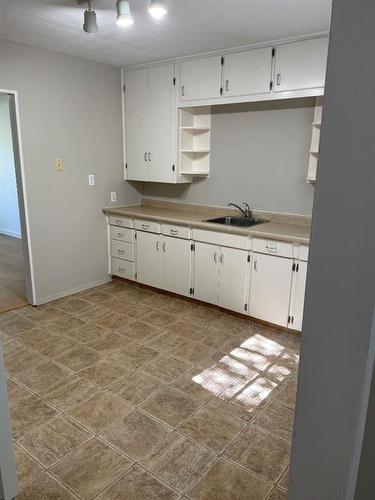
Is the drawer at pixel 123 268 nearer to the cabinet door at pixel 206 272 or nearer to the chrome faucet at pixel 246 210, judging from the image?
the cabinet door at pixel 206 272

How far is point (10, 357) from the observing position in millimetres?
2854

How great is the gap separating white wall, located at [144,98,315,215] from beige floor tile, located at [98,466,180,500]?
2622 mm

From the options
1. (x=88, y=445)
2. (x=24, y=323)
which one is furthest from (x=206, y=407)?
(x=24, y=323)

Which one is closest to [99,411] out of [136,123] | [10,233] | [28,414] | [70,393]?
[70,393]

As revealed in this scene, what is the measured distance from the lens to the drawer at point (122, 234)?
4307mm

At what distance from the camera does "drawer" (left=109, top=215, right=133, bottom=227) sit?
4.28 m

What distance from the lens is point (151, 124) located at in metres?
4.16

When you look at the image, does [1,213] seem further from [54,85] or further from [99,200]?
[54,85]

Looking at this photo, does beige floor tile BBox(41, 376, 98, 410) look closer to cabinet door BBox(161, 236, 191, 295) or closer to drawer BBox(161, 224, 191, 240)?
cabinet door BBox(161, 236, 191, 295)

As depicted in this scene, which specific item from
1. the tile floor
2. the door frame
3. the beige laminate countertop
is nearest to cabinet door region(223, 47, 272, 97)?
the beige laminate countertop

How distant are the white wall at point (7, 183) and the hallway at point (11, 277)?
42 centimetres

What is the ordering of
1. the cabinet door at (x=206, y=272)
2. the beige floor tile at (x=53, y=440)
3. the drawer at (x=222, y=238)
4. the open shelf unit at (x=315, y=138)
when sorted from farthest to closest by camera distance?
the cabinet door at (x=206, y=272) → the drawer at (x=222, y=238) → the open shelf unit at (x=315, y=138) → the beige floor tile at (x=53, y=440)

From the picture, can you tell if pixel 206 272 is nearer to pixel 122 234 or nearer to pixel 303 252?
pixel 303 252

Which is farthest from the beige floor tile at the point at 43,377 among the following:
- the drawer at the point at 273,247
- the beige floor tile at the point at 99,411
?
the drawer at the point at 273,247
